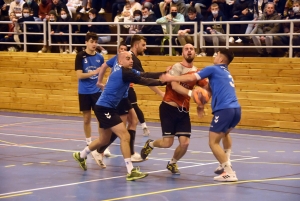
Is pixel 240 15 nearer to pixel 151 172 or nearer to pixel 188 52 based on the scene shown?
pixel 188 52

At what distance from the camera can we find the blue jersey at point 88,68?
12664mm

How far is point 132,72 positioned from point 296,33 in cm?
726

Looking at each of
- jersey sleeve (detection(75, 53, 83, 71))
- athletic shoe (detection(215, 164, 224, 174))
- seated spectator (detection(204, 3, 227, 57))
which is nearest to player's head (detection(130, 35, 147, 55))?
jersey sleeve (detection(75, 53, 83, 71))

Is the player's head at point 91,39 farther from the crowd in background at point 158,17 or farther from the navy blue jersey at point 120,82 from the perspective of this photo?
the crowd in background at point 158,17

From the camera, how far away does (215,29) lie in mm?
18094

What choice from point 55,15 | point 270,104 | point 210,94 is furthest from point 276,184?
point 55,15

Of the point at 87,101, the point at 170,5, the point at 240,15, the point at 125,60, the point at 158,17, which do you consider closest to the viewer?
the point at 125,60

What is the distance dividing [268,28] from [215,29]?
1.60 meters

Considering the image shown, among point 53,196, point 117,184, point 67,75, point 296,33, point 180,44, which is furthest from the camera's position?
point 67,75

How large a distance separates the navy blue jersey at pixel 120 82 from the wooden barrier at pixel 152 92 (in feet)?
22.9

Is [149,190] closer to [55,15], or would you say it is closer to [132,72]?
[132,72]

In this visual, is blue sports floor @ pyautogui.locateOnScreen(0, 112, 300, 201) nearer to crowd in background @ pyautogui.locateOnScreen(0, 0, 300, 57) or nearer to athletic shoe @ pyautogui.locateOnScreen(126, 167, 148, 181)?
athletic shoe @ pyautogui.locateOnScreen(126, 167, 148, 181)

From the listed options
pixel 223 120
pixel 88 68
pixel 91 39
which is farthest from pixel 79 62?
pixel 223 120

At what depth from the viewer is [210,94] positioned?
1030cm
